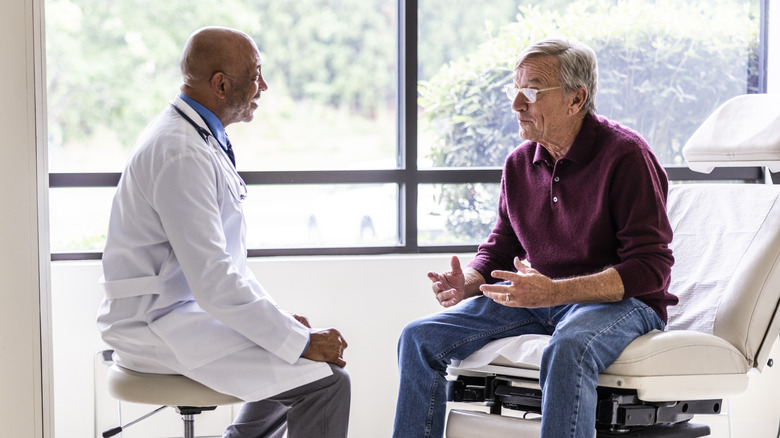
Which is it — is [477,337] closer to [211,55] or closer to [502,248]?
[502,248]

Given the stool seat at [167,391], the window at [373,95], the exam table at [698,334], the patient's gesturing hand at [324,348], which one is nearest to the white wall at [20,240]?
the stool seat at [167,391]

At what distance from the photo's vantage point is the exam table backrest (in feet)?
7.34

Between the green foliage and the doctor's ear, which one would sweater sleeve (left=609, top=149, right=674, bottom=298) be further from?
the green foliage

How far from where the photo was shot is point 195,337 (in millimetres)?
1985

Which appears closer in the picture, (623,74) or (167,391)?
(167,391)

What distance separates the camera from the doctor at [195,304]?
196cm

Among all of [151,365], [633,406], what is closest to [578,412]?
[633,406]

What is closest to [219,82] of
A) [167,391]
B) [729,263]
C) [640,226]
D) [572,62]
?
[167,391]

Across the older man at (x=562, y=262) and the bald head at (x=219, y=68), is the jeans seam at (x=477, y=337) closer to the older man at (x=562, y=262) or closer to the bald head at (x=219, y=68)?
the older man at (x=562, y=262)

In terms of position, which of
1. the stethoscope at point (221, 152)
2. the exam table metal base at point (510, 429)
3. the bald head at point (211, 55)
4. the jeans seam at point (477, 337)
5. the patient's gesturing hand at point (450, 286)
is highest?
the bald head at point (211, 55)

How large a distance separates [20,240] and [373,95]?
192cm

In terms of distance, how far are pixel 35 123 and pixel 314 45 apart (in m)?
1.73

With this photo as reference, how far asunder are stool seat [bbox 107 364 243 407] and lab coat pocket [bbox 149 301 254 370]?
49 mm

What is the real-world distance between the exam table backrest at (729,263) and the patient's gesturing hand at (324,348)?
3.19 feet
